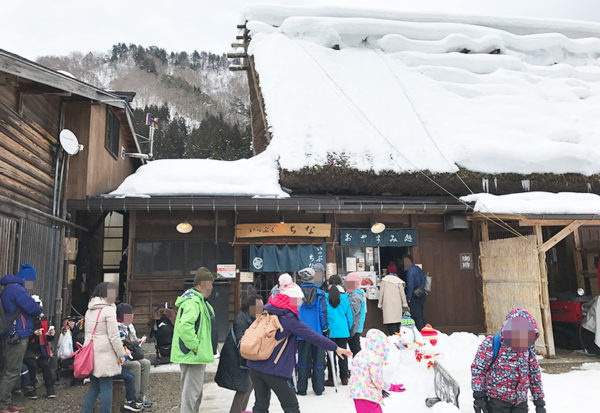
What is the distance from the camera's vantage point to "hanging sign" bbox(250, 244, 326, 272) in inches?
372

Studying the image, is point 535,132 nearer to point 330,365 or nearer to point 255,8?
point 330,365

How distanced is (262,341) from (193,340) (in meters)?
0.91

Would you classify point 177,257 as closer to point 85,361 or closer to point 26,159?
point 26,159

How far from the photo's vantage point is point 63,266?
777 centimetres

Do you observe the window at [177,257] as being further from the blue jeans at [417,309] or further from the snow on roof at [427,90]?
the blue jeans at [417,309]

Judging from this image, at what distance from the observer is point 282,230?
953cm

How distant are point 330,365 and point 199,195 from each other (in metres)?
4.82

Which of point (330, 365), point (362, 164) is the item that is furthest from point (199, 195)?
point (330, 365)

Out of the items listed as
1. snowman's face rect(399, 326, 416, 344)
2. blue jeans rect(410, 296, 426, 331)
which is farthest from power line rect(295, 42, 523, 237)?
snowman's face rect(399, 326, 416, 344)

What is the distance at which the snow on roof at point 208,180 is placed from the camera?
9.38 meters

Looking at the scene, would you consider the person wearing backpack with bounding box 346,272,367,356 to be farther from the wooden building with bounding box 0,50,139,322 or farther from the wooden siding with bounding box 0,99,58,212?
the wooden siding with bounding box 0,99,58,212

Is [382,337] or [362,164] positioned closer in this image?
[382,337]

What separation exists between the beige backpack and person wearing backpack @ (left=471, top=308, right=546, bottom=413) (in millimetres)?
1641

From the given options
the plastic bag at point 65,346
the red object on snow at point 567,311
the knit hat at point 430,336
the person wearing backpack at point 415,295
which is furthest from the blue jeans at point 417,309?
the plastic bag at point 65,346
